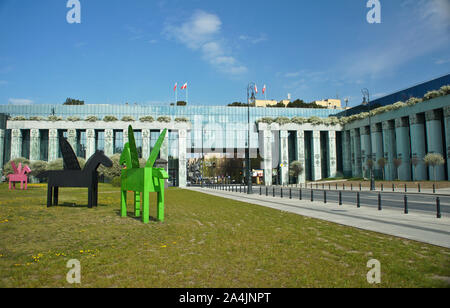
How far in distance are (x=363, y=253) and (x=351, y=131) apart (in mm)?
77116

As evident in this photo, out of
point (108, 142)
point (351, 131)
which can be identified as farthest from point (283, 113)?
point (108, 142)

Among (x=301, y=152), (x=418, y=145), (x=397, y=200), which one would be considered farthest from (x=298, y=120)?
(x=397, y=200)

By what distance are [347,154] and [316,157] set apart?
8398 millimetres

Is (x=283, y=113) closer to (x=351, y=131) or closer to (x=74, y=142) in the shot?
(x=351, y=131)

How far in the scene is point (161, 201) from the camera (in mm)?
12953

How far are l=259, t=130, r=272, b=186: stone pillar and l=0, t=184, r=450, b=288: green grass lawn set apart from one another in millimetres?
63701

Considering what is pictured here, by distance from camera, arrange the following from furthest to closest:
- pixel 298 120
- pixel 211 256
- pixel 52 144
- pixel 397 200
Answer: pixel 298 120 < pixel 52 144 < pixel 397 200 < pixel 211 256

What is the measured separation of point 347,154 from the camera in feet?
262

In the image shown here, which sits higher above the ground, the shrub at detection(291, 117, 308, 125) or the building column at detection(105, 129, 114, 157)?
the shrub at detection(291, 117, 308, 125)

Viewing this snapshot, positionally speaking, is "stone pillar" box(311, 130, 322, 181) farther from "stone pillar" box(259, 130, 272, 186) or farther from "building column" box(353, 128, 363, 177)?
"stone pillar" box(259, 130, 272, 186)

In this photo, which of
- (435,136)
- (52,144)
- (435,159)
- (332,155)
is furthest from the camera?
(332,155)

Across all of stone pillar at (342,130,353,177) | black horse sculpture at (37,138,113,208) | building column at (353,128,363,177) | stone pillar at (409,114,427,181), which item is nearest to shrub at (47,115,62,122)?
black horse sculpture at (37,138,113,208)

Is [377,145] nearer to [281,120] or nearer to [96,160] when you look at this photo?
[281,120]

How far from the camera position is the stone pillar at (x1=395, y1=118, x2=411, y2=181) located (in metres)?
59.9
